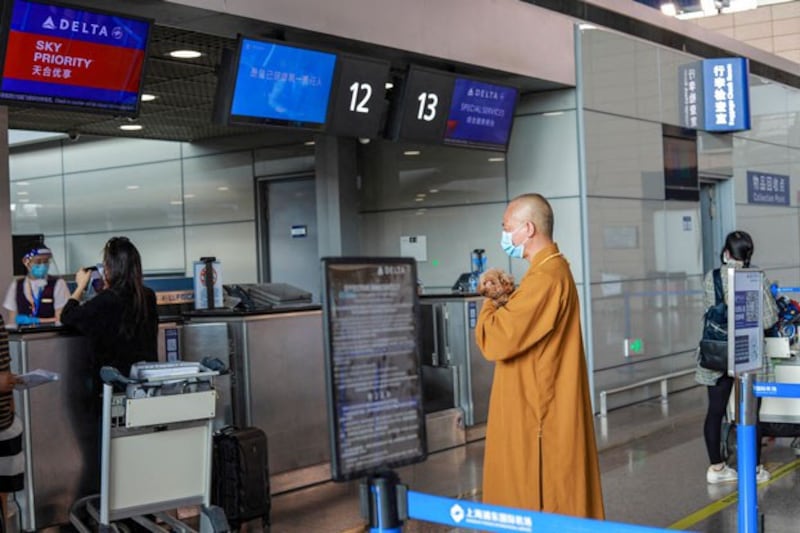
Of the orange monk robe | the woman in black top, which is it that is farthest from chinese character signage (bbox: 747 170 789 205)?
the orange monk robe

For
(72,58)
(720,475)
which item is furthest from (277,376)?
(720,475)

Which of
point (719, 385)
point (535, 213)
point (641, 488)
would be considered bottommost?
point (641, 488)

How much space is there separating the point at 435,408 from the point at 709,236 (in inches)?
238

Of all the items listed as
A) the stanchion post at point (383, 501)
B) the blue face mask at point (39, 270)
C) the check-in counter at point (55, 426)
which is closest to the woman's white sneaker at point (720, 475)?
the check-in counter at point (55, 426)

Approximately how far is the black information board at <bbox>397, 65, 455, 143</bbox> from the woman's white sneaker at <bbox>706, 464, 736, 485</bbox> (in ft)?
11.1

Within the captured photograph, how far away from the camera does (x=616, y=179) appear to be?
398 inches

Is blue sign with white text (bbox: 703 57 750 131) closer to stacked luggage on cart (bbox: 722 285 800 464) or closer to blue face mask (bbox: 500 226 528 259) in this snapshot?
stacked luggage on cart (bbox: 722 285 800 464)

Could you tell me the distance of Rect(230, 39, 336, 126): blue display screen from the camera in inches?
263

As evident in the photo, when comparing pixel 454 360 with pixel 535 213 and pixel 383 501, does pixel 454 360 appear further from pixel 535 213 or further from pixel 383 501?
pixel 383 501

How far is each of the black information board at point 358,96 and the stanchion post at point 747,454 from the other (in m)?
4.01

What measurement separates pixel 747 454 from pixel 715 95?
8.40 meters

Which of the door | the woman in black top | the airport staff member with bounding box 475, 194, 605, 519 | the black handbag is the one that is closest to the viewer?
the airport staff member with bounding box 475, 194, 605, 519

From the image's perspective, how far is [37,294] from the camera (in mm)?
8281

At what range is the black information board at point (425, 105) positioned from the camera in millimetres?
7965
